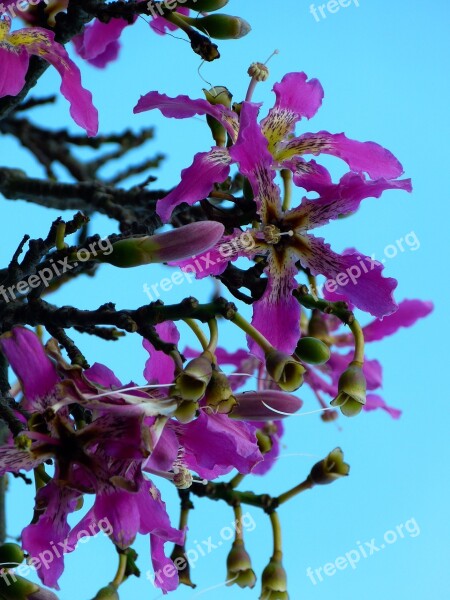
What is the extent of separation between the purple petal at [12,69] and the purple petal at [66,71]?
2cm

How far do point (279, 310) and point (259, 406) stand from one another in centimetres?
15

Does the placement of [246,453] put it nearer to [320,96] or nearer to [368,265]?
[368,265]

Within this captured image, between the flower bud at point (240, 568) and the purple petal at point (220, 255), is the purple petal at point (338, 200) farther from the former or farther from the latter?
the flower bud at point (240, 568)

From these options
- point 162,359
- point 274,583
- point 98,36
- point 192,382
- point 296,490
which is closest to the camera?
point 192,382

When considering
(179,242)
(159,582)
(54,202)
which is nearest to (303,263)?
(179,242)

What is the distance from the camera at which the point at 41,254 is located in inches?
49.6

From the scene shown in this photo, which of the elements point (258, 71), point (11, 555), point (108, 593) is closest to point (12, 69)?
point (258, 71)

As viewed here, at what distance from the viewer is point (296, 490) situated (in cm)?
156

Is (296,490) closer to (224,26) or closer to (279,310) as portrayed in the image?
(279,310)

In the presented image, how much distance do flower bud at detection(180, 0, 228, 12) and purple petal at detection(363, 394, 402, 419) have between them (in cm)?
110

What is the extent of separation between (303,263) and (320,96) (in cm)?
31

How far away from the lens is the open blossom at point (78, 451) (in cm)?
102

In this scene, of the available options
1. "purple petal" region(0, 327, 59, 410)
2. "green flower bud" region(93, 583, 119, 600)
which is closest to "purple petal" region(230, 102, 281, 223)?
"purple petal" region(0, 327, 59, 410)

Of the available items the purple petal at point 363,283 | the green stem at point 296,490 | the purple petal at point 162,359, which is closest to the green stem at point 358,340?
the purple petal at point 363,283
